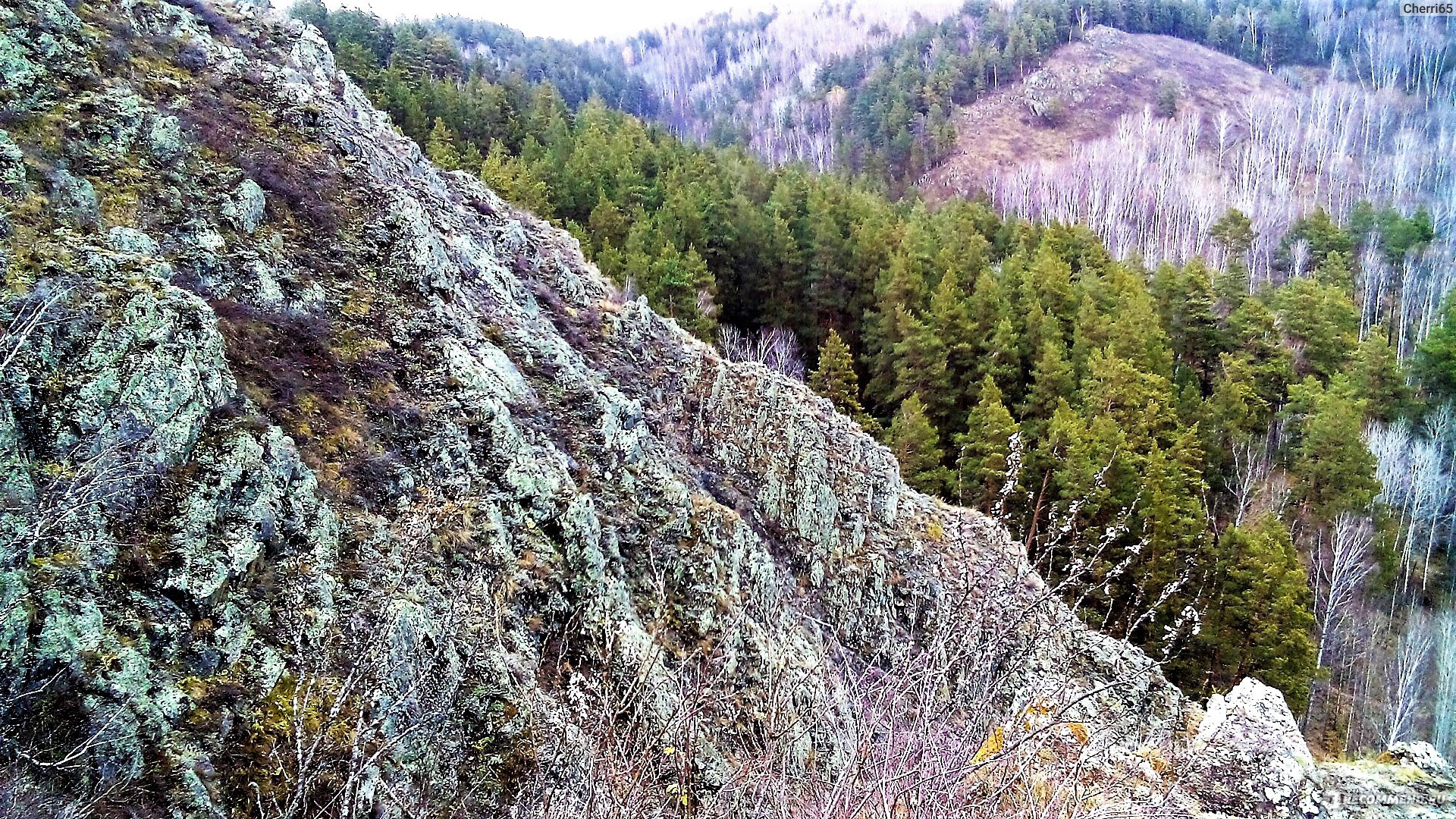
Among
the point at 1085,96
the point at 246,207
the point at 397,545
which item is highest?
the point at 246,207

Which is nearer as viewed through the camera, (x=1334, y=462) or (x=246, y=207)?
(x=246, y=207)

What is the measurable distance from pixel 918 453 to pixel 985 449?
2.00 metres

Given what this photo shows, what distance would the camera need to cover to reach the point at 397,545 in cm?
779

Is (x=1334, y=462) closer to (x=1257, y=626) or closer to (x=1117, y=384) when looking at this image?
(x=1117, y=384)

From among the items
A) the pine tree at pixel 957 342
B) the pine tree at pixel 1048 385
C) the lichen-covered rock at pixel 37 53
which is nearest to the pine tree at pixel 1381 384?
the pine tree at pixel 1048 385

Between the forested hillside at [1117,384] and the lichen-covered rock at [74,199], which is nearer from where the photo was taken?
the lichen-covered rock at [74,199]

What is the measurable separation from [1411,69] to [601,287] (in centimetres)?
12741

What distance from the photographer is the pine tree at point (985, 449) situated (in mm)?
23062

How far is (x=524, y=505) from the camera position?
29.6ft

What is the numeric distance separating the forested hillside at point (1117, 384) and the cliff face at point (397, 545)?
968cm

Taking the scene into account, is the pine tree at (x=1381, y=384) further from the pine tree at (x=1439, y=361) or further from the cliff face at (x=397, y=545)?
the cliff face at (x=397, y=545)

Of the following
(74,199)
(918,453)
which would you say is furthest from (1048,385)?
(74,199)

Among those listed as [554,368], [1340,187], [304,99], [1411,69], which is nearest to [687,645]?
[554,368]

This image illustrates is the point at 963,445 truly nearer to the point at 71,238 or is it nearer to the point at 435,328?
the point at 435,328
